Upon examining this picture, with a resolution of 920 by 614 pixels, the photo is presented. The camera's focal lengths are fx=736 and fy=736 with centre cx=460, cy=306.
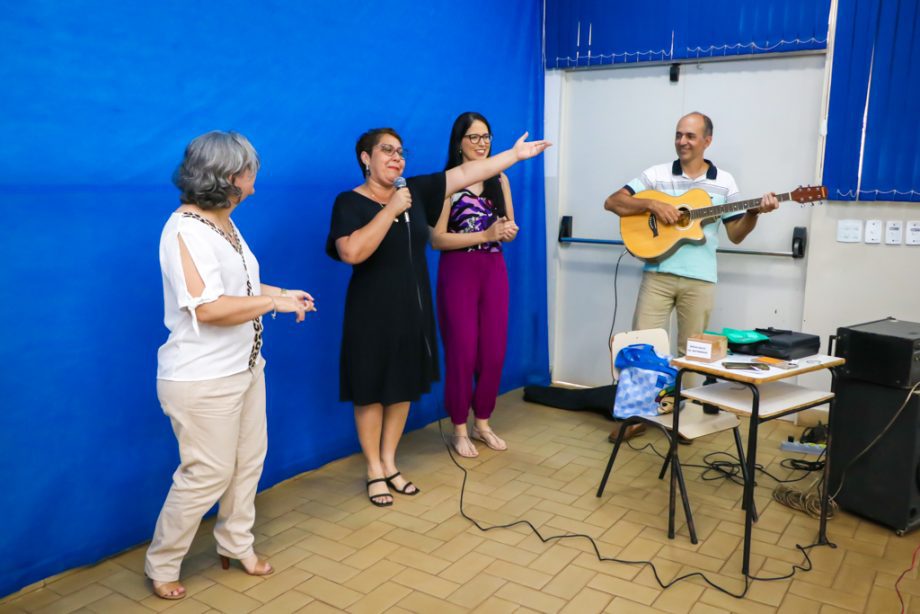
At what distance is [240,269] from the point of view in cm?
250

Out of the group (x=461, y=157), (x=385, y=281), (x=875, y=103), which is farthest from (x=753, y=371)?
(x=875, y=103)

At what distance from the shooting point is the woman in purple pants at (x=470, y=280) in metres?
3.67

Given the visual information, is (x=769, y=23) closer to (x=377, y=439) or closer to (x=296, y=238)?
(x=296, y=238)

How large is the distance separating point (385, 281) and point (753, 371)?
153 centimetres

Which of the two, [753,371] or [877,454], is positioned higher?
[753,371]

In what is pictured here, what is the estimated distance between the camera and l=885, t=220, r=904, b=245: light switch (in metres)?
4.00

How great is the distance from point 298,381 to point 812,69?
3320 millimetres

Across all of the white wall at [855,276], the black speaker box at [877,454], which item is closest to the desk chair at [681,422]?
the black speaker box at [877,454]

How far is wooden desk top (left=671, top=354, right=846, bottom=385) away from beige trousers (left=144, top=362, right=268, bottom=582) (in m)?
1.64

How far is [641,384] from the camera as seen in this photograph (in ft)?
10.5

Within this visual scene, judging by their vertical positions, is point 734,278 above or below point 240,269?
below

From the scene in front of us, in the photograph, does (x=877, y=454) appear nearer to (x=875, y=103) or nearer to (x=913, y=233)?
(x=913, y=233)

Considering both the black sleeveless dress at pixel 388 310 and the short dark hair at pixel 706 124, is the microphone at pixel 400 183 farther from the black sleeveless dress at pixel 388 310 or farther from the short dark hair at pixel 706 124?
the short dark hair at pixel 706 124

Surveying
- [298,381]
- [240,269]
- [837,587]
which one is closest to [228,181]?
[240,269]
